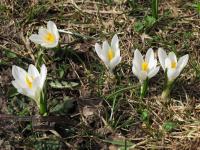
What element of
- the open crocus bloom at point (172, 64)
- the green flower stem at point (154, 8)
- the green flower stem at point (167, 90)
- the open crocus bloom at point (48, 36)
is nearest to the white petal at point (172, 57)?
the open crocus bloom at point (172, 64)

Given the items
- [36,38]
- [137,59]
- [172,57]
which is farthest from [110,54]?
[36,38]

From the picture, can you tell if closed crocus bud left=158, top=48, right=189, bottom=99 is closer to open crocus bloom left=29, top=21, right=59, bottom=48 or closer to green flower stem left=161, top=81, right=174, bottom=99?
green flower stem left=161, top=81, right=174, bottom=99

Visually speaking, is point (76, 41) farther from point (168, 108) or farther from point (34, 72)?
point (168, 108)

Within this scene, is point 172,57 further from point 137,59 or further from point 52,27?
point 52,27

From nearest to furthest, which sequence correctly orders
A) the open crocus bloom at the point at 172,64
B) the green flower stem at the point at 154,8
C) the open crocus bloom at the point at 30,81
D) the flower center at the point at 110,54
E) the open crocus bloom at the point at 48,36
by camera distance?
1. the open crocus bloom at the point at 30,81
2. the open crocus bloom at the point at 172,64
3. the flower center at the point at 110,54
4. the open crocus bloom at the point at 48,36
5. the green flower stem at the point at 154,8

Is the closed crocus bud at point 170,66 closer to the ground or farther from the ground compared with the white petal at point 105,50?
closer to the ground

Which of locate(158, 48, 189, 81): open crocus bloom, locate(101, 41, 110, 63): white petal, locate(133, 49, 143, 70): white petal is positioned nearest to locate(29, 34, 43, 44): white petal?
locate(101, 41, 110, 63): white petal

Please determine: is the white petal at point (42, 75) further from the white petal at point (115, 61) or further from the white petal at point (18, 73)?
the white petal at point (115, 61)
